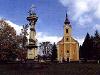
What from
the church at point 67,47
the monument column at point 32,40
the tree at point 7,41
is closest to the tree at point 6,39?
the tree at point 7,41

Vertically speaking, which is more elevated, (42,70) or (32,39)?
(32,39)

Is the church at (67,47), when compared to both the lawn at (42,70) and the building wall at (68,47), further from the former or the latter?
the lawn at (42,70)

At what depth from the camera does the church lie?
4360 inches

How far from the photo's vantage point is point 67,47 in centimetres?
11138

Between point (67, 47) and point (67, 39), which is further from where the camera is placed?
point (67, 39)

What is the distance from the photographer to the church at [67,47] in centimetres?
11075

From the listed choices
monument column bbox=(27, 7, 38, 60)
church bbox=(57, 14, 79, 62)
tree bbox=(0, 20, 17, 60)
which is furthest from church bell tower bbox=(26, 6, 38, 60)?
church bbox=(57, 14, 79, 62)

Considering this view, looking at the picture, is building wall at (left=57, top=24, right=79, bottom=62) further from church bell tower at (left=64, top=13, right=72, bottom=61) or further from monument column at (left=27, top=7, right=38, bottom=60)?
monument column at (left=27, top=7, right=38, bottom=60)

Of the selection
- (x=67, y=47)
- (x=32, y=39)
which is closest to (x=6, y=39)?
(x=32, y=39)

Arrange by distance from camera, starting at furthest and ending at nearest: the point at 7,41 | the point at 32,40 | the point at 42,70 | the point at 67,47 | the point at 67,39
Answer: the point at 67,39
the point at 67,47
the point at 7,41
the point at 32,40
the point at 42,70

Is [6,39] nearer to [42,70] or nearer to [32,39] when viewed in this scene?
[32,39]

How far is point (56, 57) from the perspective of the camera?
12181cm

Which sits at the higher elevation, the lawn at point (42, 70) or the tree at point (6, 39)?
the tree at point (6, 39)

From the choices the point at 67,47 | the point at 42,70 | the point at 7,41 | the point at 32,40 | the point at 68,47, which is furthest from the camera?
the point at 67,47
